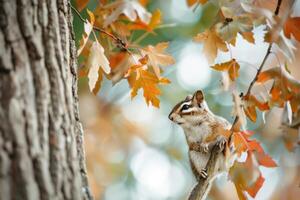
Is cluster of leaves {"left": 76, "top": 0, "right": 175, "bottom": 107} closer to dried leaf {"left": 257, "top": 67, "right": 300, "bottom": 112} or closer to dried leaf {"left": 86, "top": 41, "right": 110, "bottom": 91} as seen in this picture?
dried leaf {"left": 86, "top": 41, "right": 110, "bottom": 91}

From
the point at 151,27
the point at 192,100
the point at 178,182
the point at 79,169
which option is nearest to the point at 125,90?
the point at 178,182

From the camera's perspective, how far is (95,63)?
1928 millimetres

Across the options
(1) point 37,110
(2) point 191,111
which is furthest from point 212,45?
(2) point 191,111

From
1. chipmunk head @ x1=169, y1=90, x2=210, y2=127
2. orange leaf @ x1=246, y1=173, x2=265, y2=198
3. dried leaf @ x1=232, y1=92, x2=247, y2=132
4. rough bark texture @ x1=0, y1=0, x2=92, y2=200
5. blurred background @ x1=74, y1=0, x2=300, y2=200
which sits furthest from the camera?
blurred background @ x1=74, y1=0, x2=300, y2=200

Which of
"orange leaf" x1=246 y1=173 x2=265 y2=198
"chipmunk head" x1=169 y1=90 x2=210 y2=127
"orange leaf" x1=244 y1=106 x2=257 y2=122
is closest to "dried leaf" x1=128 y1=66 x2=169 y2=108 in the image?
"orange leaf" x1=244 y1=106 x2=257 y2=122

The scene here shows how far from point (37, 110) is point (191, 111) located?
5.60 ft

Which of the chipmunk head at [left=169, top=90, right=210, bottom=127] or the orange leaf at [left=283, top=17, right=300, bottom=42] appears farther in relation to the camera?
the chipmunk head at [left=169, top=90, right=210, bottom=127]

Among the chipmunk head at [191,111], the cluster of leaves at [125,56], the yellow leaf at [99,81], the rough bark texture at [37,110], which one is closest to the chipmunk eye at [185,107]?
the chipmunk head at [191,111]

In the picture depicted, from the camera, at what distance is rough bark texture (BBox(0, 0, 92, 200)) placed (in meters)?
1.38

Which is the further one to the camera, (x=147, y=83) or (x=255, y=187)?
(x=147, y=83)

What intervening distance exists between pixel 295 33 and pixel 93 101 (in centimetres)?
442

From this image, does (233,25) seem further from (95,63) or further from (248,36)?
(95,63)

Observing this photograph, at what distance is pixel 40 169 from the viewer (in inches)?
55.5

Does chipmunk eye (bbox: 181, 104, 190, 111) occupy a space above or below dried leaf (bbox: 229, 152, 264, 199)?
above
